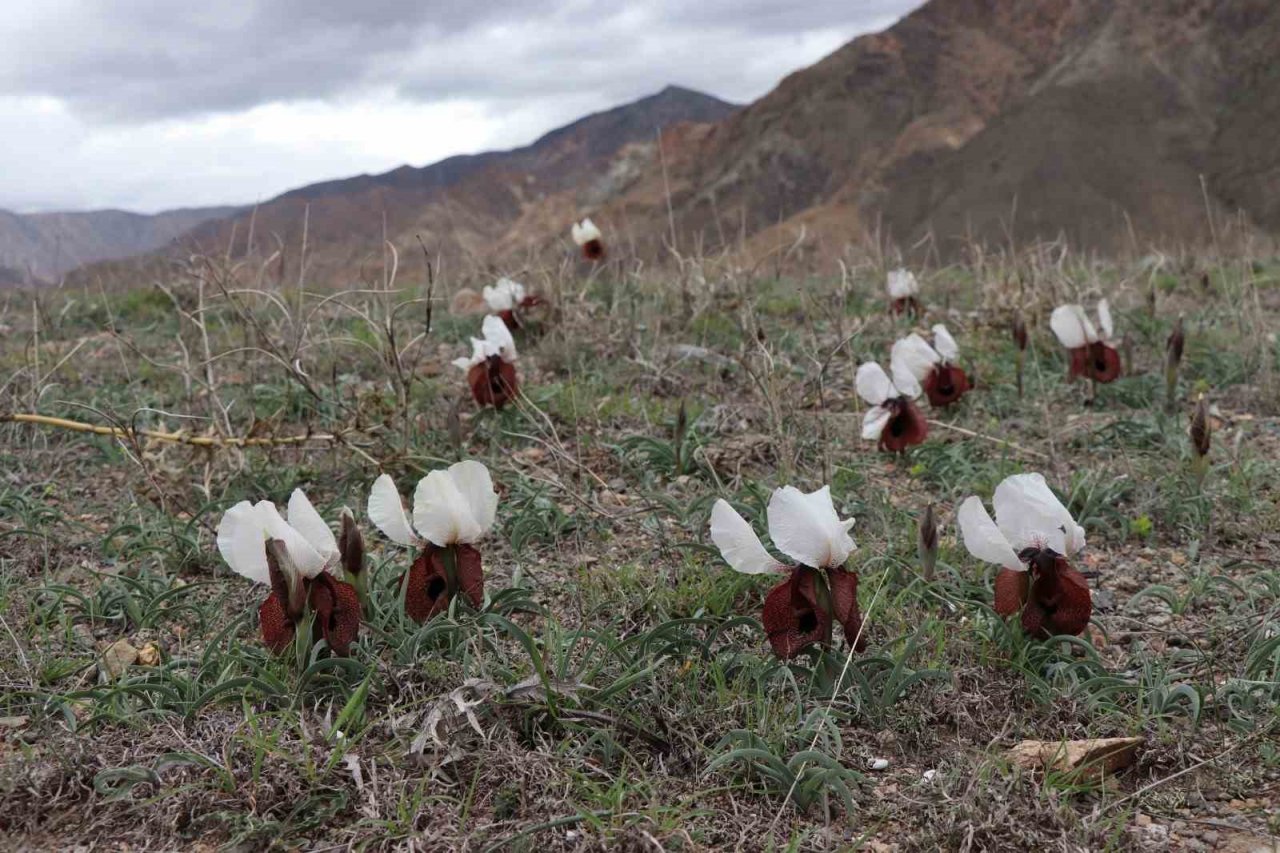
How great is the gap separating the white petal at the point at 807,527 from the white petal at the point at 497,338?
6.17ft

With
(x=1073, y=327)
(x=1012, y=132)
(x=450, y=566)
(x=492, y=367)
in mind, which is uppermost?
(x=1012, y=132)

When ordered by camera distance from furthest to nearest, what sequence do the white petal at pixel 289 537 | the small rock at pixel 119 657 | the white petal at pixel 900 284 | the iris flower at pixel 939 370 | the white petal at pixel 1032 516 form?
the white petal at pixel 900 284
the iris flower at pixel 939 370
the small rock at pixel 119 657
the white petal at pixel 1032 516
the white petal at pixel 289 537

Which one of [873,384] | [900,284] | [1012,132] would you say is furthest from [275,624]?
[1012,132]

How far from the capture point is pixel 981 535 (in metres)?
2.03

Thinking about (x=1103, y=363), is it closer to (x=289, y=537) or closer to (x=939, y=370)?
(x=939, y=370)

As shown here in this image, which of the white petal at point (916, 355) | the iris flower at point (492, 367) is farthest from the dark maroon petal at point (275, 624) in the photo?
the white petal at point (916, 355)

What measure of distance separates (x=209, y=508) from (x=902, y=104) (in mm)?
68036

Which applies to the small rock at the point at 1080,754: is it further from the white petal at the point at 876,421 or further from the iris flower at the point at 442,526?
the white petal at the point at 876,421

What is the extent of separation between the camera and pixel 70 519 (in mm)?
3160

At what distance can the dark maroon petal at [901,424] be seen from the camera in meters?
3.41

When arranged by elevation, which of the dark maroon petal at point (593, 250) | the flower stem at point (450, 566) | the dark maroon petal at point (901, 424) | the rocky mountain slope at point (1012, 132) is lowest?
the dark maroon petal at point (901, 424)

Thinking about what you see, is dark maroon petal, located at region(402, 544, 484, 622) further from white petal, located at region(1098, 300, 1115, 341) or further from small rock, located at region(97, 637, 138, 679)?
white petal, located at region(1098, 300, 1115, 341)

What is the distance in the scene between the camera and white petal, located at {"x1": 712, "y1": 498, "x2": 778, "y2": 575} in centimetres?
194

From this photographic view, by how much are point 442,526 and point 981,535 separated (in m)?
1.01
